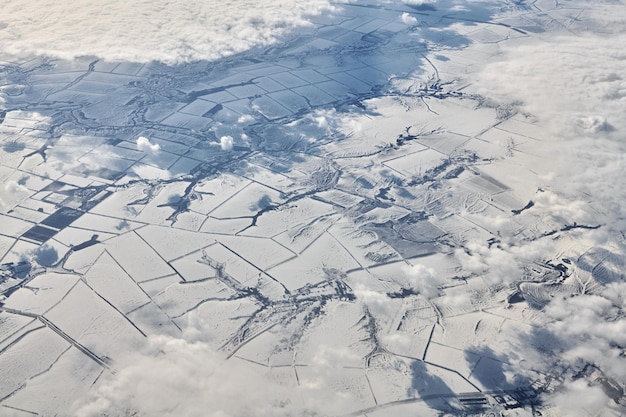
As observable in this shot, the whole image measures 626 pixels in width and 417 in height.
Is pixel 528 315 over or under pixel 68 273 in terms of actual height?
under

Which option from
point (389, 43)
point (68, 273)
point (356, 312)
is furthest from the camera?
→ point (389, 43)

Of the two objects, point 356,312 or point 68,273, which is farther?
point 68,273

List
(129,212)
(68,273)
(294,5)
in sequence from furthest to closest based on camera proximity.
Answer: (294,5), (129,212), (68,273)


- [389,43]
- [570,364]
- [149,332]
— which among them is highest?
[389,43]

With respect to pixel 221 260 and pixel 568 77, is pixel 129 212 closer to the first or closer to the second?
pixel 221 260

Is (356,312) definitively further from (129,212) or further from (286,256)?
(129,212)

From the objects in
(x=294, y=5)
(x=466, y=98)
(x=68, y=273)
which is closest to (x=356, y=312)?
(x=68, y=273)
